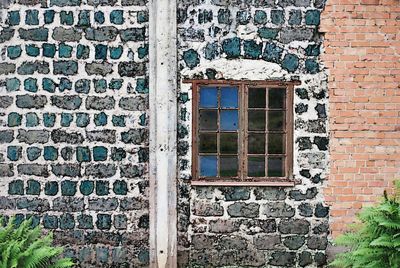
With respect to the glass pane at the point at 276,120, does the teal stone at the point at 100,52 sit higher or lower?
higher

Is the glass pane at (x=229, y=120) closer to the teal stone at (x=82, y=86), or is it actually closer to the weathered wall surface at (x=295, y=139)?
the weathered wall surface at (x=295, y=139)

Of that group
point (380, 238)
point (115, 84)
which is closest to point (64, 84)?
point (115, 84)

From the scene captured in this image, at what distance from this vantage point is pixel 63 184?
23.1 feet

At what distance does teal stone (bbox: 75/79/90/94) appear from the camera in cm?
698

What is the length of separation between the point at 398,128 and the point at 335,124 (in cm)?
73

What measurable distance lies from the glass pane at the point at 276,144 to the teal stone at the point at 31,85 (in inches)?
110

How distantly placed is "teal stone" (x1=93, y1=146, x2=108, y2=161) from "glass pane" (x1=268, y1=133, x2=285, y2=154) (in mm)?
1927

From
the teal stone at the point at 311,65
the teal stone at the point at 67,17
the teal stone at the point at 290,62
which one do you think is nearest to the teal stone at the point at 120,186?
the teal stone at the point at 67,17

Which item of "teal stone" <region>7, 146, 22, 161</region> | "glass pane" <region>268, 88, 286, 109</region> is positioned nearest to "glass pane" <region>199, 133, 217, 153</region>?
"glass pane" <region>268, 88, 286, 109</region>

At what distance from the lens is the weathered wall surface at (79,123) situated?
694cm

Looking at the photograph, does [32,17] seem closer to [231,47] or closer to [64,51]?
[64,51]

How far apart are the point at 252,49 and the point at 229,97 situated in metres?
0.61

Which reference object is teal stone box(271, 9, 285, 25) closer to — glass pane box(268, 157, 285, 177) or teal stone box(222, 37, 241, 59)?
teal stone box(222, 37, 241, 59)

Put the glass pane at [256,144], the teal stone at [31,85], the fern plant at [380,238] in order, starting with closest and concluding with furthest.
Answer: the fern plant at [380,238] → the teal stone at [31,85] → the glass pane at [256,144]
